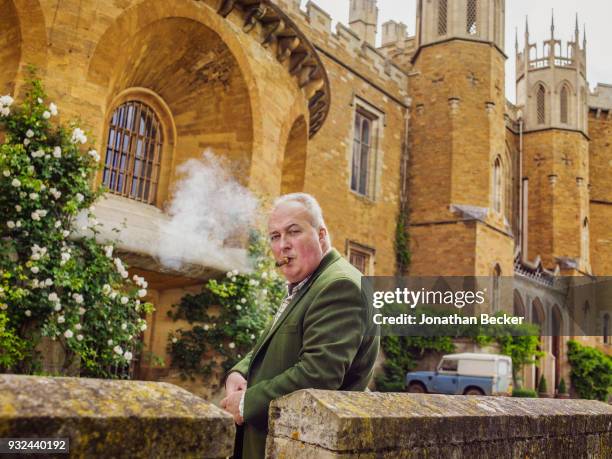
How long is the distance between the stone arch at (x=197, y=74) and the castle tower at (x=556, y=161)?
1961 centimetres

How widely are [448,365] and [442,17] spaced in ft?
36.6

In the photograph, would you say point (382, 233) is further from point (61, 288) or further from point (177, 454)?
point (177, 454)

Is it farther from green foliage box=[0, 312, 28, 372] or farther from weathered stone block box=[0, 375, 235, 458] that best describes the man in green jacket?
green foliage box=[0, 312, 28, 372]

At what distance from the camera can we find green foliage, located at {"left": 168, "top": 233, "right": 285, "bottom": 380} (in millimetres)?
9227

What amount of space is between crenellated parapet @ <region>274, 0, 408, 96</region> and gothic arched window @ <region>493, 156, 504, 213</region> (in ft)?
12.2

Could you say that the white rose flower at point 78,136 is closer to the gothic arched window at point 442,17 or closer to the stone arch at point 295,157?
the stone arch at point 295,157

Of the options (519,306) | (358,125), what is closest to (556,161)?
(519,306)

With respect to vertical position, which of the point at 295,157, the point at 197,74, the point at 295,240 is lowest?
the point at 295,240

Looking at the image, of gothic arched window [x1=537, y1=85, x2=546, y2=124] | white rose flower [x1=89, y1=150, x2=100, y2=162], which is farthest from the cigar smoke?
gothic arched window [x1=537, y1=85, x2=546, y2=124]

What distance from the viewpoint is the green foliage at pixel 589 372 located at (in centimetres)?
2456

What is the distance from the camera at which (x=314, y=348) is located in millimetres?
2148

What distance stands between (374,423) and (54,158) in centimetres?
624

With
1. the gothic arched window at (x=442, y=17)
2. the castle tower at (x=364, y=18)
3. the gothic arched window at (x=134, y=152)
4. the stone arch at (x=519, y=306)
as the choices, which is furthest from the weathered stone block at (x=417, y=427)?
the castle tower at (x=364, y=18)

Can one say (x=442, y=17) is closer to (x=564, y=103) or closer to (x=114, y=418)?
(x=564, y=103)
